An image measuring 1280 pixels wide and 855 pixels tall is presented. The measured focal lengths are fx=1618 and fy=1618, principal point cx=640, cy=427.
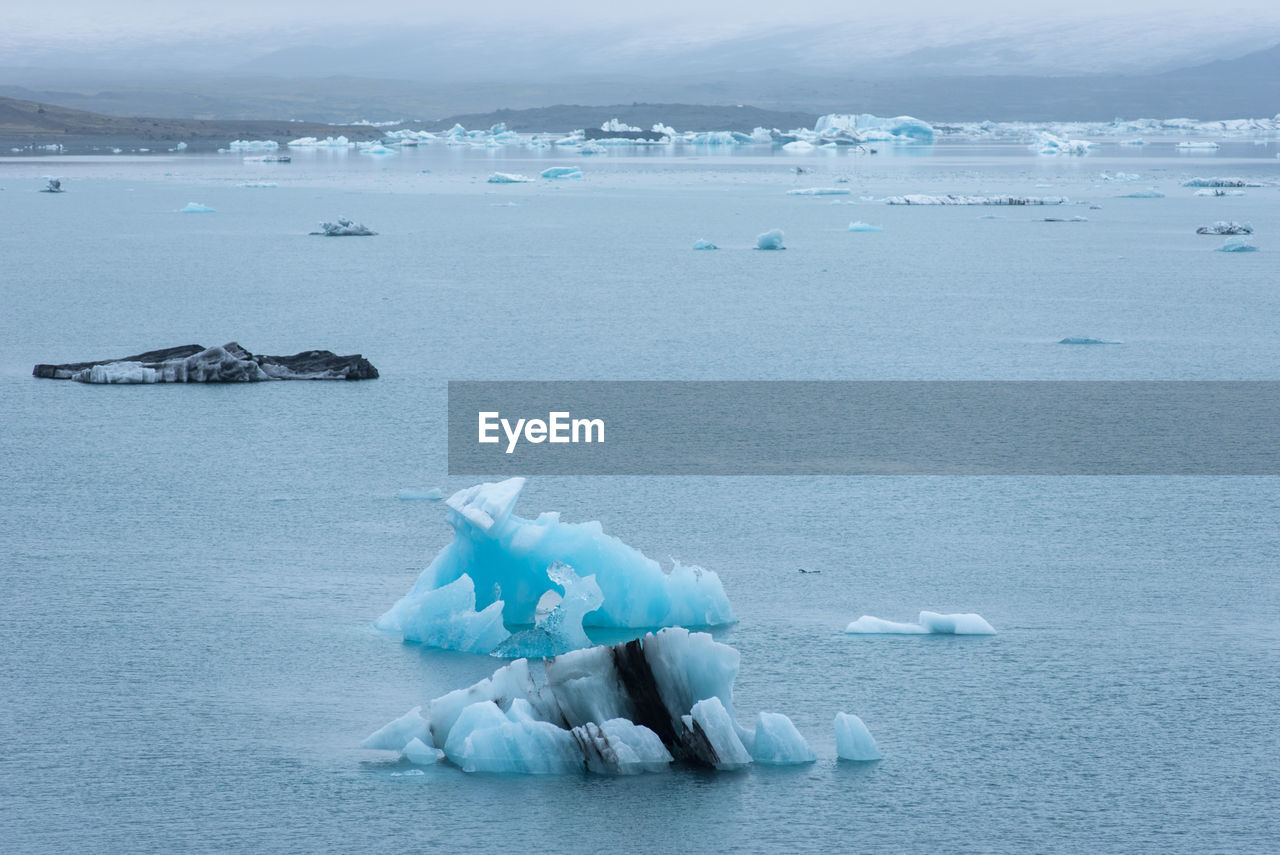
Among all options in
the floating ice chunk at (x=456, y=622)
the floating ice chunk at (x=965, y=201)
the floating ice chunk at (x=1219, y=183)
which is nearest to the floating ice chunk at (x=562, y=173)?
the floating ice chunk at (x=965, y=201)

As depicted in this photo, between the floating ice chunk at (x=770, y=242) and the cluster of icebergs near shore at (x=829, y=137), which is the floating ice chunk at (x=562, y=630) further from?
the cluster of icebergs near shore at (x=829, y=137)

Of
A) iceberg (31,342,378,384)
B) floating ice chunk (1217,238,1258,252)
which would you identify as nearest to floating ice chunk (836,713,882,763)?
iceberg (31,342,378,384)

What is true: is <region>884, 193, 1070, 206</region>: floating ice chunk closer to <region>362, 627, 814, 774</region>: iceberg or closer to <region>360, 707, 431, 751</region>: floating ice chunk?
<region>362, 627, 814, 774</region>: iceberg

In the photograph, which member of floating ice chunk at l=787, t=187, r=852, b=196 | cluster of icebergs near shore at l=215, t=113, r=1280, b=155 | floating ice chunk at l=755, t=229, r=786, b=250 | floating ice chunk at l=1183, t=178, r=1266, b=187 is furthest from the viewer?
cluster of icebergs near shore at l=215, t=113, r=1280, b=155

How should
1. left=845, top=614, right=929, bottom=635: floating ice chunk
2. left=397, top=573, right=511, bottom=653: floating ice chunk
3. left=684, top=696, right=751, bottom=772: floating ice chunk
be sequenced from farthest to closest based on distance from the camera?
1. left=845, top=614, right=929, bottom=635: floating ice chunk
2. left=397, top=573, right=511, bottom=653: floating ice chunk
3. left=684, top=696, right=751, bottom=772: floating ice chunk

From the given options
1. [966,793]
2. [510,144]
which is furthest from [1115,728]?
[510,144]

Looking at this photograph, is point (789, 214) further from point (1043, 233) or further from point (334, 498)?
point (334, 498)

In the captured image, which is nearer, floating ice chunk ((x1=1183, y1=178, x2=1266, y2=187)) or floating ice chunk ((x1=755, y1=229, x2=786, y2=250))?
floating ice chunk ((x1=755, y1=229, x2=786, y2=250))
